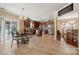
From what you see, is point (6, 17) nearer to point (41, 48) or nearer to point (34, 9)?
point (34, 9)

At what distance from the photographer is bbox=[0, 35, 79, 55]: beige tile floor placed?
141 inches

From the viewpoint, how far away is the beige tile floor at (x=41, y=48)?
3.59 metres

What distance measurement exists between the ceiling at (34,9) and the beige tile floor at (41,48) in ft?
2.06

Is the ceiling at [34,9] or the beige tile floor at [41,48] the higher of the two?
the ceiling at [34,9]

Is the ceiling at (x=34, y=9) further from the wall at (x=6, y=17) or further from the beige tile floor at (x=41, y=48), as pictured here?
the beige tile floor at (x=41, y=48)

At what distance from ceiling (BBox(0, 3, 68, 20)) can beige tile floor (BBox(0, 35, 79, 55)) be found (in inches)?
24.7

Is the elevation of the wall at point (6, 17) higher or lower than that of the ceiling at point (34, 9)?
lower

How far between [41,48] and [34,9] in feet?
3.65

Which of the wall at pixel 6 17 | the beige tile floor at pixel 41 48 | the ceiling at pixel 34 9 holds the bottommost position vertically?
the beige tile floor at pixel 41 48

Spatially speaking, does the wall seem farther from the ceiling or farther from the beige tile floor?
the beige tile floor

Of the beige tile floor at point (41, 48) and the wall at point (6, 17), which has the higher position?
the wall at point (6, 17)

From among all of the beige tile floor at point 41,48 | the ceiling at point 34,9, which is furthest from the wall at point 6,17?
the beige tile floor at point 41,48

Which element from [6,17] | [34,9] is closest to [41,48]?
[34,9]
